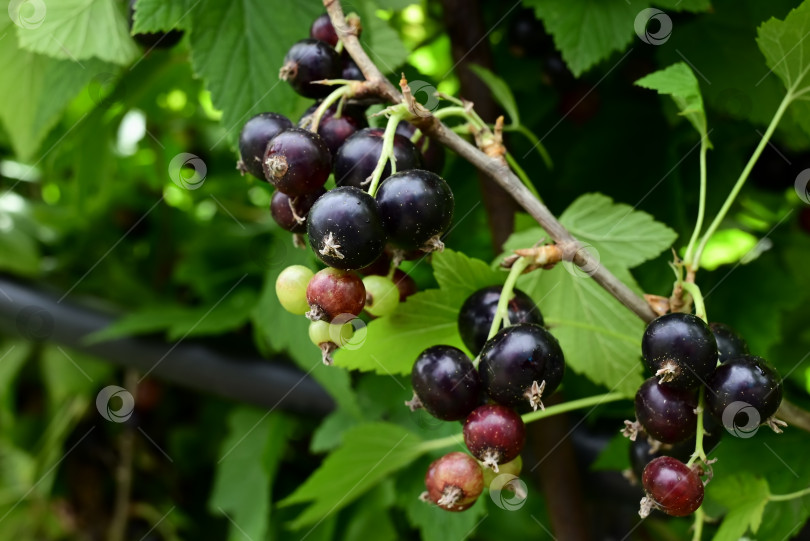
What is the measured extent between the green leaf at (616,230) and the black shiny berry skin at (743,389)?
150 mm

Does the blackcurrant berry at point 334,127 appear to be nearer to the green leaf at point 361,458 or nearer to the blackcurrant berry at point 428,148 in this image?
the blackcurrant berry at point 428,148

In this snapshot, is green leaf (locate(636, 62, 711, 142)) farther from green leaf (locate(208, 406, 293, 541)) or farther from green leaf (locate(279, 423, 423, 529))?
green leaf (locate(208, 406, 293, 541))

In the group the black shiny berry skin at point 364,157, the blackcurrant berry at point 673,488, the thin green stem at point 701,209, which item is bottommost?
the blackcurrant berry at point 673,488

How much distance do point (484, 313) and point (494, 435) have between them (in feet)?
0.30

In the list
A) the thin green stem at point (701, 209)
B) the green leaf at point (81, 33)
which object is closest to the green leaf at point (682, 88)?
the thin green stem at point (701, 209)

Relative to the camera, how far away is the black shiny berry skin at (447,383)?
474 mm

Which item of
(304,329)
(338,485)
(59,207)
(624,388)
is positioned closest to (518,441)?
(624,388)

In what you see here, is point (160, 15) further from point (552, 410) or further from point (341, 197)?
point (552, 410)

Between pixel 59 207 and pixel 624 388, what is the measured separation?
1.33 m

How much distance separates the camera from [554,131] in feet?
3.11

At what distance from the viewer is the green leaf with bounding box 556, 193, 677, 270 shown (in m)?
0.59

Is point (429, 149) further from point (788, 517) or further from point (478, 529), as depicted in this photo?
point (478, 529)

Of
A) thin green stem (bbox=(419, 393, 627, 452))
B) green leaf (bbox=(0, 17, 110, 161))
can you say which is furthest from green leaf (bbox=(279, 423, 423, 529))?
green leaf (bbox=(0, 17, 110, 161))

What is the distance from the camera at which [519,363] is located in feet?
1.47
